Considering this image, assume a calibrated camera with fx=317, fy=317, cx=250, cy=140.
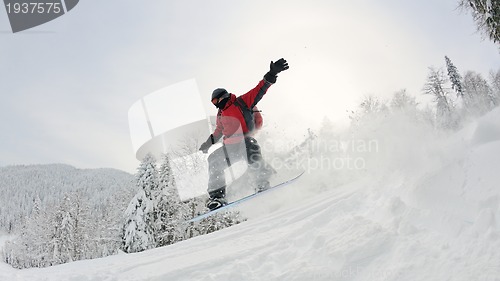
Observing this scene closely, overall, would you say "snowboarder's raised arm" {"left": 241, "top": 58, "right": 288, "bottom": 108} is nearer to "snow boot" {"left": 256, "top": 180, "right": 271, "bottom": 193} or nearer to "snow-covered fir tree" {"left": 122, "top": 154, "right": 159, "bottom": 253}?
"snow boot" {"left": 256, "top": 180, "right": 271, "bottom": 193}

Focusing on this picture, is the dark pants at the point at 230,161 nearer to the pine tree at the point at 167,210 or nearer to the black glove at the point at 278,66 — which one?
the black glove at the point at 278,66

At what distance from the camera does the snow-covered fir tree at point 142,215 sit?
22.0m

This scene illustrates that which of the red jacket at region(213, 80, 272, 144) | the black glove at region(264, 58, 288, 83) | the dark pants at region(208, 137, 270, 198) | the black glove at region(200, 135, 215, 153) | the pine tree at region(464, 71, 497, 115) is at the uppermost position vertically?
the pine tree at region(464, 71, 497, 115)

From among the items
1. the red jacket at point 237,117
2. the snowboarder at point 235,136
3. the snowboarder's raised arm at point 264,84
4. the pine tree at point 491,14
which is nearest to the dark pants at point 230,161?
the snowboarder at point 235,136

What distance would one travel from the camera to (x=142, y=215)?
73.9ft

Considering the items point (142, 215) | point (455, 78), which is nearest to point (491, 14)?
point (142, 215)

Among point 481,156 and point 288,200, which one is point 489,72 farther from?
point 481,156

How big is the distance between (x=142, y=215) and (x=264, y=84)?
19417 mm

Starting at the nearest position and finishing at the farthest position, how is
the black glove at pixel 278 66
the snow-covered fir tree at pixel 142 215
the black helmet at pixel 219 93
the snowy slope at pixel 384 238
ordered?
the snowy slope at pixel 384 238 < the black glove at pixel 278 66 < the black helmet at pixel 219 93 < the snow-covered fir tree at pixel 142 215

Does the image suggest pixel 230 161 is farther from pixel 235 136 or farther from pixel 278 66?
pixel 278 66

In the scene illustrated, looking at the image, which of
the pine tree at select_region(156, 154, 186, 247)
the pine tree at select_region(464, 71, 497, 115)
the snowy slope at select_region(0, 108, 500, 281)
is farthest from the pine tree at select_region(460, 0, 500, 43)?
the pine tree at select_region(464, 71, 497, 115)

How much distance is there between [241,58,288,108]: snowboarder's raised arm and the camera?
5.68 metres

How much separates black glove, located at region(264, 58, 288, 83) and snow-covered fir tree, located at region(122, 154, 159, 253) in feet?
62.9

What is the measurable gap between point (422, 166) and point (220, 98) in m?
3.91
